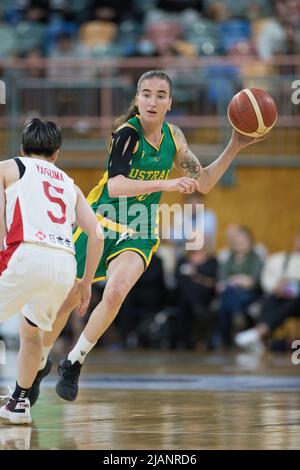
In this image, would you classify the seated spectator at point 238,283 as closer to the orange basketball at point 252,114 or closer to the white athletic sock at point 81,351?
the orange basketball at point 252,114

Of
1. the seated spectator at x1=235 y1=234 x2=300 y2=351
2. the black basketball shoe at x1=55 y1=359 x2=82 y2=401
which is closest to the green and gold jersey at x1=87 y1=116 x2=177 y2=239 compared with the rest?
the black basketball shoe at x1=55 y1=359 x2=82 y2=401

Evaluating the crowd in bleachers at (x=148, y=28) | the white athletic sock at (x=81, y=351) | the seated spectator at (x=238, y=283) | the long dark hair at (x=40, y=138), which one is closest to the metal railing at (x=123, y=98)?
the crowd in bleachers at (x=148, y=28)

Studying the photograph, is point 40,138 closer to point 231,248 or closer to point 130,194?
point 130,194

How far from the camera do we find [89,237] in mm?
5953

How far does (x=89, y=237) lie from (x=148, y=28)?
10.9 m

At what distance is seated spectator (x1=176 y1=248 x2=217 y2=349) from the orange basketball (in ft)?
23.1

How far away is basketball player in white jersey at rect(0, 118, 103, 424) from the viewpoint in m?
5.62

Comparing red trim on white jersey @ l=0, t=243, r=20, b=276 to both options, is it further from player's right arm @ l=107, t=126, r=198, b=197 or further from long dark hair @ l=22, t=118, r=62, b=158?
player's right arm @ l=107, t=126, r=198, b=197

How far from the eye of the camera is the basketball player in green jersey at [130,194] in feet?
22.6

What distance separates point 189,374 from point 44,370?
3.31m

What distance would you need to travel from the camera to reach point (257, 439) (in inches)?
207

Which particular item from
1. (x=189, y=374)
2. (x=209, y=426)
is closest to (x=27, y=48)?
(x=189, y=374)

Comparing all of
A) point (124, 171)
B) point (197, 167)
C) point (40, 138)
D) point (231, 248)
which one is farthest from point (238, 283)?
point (40, 138)

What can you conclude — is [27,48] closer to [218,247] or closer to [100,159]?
[100,159]
